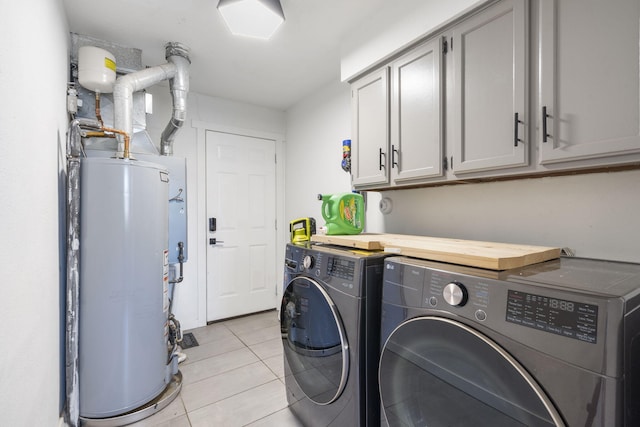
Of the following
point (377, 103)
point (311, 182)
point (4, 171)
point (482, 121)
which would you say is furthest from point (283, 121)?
point (4, 171)

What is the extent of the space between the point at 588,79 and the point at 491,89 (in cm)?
35

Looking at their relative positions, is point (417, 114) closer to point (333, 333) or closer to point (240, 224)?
point (333, 333)

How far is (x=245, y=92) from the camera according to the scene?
3176mm

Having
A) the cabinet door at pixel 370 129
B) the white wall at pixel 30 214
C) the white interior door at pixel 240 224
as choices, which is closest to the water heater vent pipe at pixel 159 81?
the white wall at pixel 30 214

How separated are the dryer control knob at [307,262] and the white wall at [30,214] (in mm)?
1067

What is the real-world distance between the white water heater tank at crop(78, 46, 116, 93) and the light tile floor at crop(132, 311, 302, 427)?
2212 mm

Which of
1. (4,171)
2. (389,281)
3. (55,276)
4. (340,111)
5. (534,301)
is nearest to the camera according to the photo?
(534,301)

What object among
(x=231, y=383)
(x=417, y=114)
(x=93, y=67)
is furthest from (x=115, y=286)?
(x=417, y=114)

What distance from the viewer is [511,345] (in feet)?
2.43

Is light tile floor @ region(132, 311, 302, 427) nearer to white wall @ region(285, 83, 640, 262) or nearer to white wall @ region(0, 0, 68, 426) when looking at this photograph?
white wall @ region(0, 0, 68, 426)

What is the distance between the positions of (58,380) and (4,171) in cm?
131

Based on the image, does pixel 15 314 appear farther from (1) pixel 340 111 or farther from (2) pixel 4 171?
(1) pixel 340 111

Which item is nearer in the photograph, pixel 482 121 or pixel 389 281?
pixel 389 281

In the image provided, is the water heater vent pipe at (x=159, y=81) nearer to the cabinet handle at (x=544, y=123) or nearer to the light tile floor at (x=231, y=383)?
the light tile floor at (x=231, y=383)
